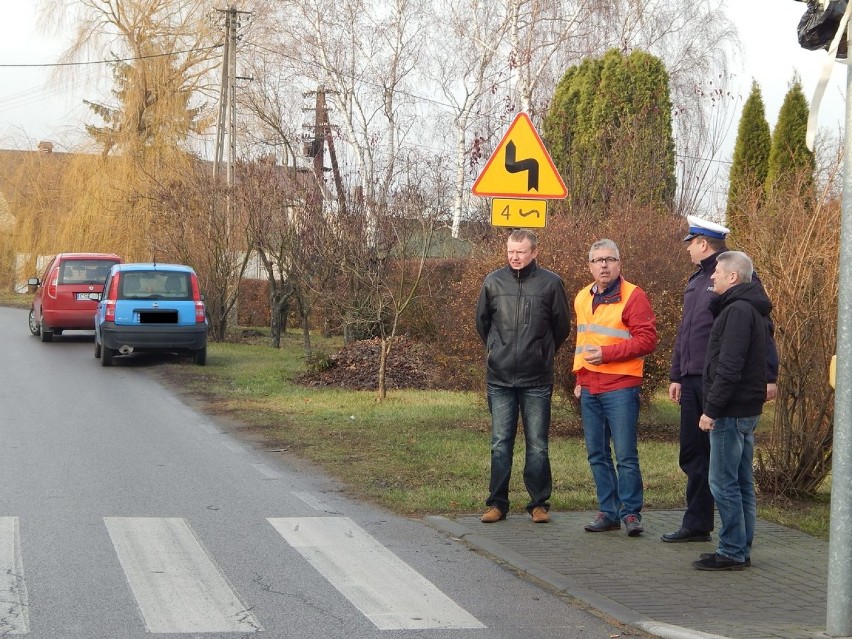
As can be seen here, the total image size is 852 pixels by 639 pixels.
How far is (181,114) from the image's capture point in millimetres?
38594

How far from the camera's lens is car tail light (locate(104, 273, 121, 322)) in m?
20.1

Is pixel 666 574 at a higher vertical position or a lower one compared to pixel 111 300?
lower

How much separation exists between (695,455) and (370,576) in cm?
225

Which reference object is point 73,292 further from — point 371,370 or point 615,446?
point 615,446

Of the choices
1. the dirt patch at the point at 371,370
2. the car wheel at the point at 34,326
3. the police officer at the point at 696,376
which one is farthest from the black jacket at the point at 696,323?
the car wheel at the point at 34,326

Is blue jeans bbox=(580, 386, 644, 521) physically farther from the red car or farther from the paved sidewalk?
the red car

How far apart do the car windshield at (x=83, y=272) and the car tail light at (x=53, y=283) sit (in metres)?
0.10

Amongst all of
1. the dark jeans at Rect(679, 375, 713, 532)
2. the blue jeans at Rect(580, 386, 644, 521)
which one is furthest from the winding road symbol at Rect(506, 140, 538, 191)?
the dark jeans at Rect(679, 375, 713, 532)

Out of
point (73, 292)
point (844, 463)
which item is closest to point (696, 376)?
point (844, 463)

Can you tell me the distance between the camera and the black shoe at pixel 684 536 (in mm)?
7707

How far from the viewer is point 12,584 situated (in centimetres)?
630

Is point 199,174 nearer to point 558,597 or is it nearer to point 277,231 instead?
point 277,231

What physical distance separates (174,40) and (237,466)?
1210 inches

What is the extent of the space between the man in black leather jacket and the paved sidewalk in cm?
29
